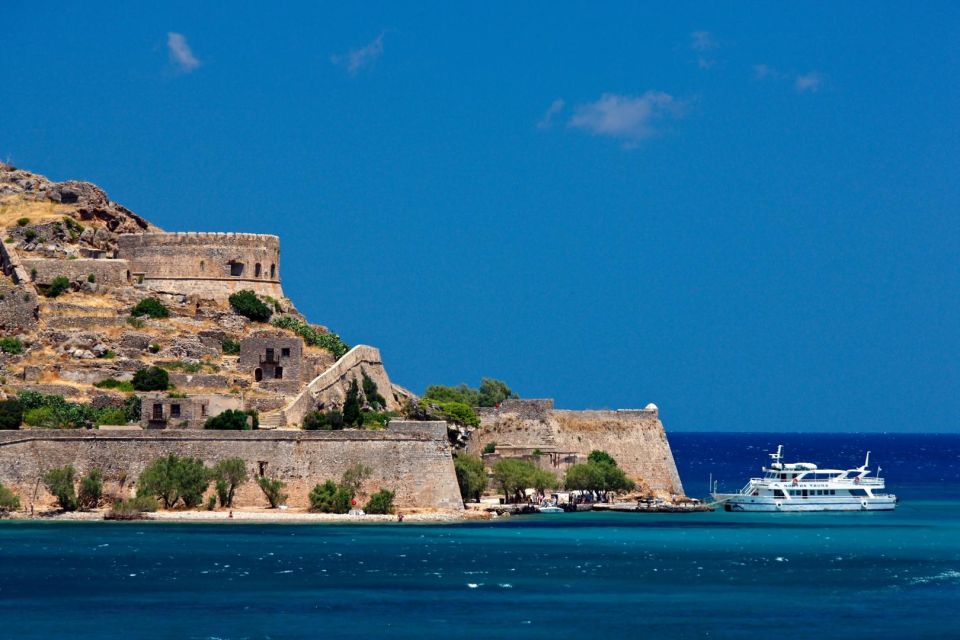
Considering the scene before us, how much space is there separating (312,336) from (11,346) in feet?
40.4

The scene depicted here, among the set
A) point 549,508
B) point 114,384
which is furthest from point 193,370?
point 549,508

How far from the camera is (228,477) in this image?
70562 millimetres

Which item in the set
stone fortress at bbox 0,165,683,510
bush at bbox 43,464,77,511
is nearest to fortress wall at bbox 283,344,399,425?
stone fortress at bbox 0,165,683,510

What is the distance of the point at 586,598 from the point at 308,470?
20585mm

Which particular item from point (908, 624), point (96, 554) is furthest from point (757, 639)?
point (96, 554)

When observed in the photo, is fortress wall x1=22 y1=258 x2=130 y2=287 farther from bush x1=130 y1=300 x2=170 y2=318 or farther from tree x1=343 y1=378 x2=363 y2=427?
tree x1=343 y1=378 x2=363 y2=427

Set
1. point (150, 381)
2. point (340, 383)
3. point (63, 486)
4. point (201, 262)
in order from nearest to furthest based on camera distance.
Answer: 1. point (63, 486)
2. point (150, 381)
3. point (340, 383)
4. point (201, 262)

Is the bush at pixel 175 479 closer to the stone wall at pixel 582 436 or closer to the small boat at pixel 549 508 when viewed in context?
the small boat at pixel 549 508

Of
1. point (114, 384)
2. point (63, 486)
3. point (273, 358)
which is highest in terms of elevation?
point (273, 358)

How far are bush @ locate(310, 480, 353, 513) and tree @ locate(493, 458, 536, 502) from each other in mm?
11376

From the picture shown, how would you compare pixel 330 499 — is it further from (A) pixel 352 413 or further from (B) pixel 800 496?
(B) pixel 800 496

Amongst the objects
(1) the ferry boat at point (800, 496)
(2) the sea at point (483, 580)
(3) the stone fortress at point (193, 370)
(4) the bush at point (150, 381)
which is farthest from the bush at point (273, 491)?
(1) the ferry boat at point (800, 496)

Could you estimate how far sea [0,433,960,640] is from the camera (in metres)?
47.9

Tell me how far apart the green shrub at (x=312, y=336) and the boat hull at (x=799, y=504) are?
61.7ft
